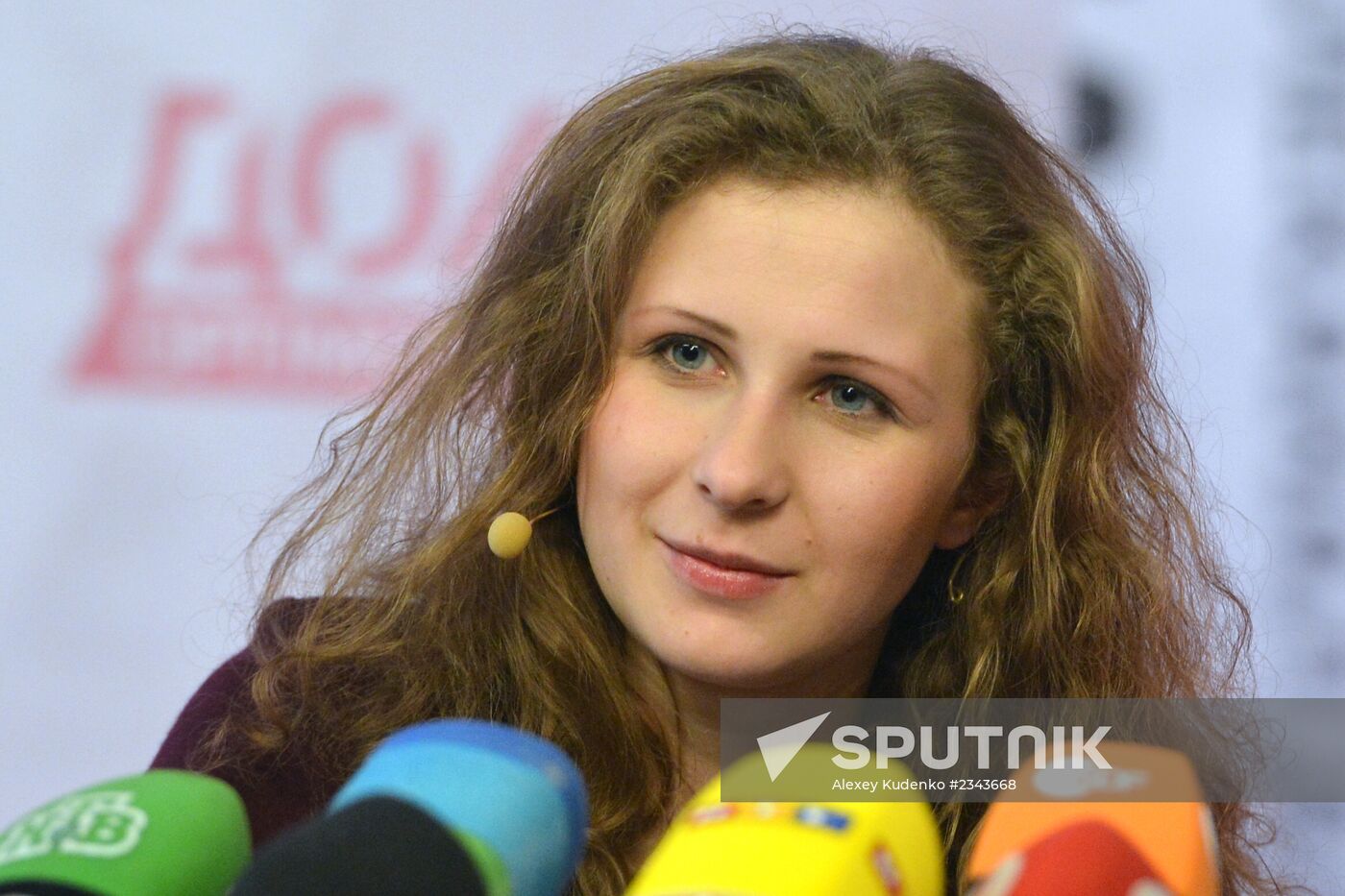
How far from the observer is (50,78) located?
171cm

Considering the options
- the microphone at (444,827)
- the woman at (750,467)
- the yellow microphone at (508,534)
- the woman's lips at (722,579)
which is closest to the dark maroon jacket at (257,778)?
the woman at (750,467)

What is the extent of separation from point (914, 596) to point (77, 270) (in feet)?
3.39

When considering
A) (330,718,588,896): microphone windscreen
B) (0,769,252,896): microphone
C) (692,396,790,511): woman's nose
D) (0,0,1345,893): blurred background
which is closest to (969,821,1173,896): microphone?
(330,718,588,896): microphone windscreen

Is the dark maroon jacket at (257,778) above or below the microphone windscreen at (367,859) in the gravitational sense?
below

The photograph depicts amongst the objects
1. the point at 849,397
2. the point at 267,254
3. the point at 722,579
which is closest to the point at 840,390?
the point at 849,397

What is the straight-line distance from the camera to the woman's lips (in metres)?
0.99

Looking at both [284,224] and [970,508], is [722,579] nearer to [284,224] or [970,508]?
[970,508]

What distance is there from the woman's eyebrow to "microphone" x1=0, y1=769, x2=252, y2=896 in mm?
460

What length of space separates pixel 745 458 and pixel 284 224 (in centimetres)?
93

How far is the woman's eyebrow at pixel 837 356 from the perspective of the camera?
987mm

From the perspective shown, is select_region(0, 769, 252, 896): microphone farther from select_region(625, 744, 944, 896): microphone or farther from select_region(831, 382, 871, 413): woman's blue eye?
select_region(831, 382, 871, 413): woman's blue eye

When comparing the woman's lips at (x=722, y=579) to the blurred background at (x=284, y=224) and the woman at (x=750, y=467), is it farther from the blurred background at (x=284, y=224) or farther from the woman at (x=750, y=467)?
the blurred background at (x=284, y=224)

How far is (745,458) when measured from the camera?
37.3 inches

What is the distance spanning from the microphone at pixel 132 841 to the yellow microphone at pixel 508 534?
451 millimetres
